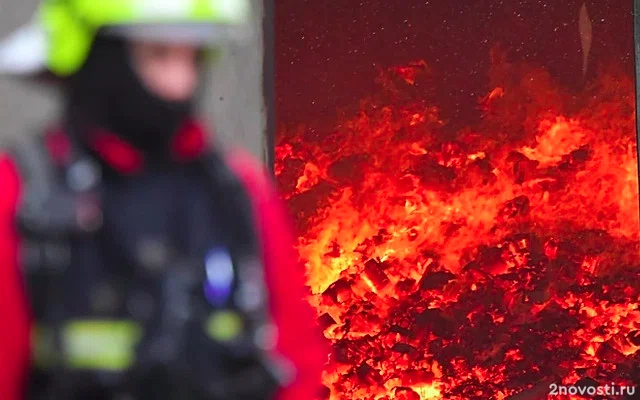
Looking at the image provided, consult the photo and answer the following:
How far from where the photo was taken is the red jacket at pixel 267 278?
52.2 inches

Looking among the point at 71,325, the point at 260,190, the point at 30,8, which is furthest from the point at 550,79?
the point at 71,325

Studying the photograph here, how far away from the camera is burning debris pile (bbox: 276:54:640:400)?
398cm

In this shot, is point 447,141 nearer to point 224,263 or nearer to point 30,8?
point 30,8

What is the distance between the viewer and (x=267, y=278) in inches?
57.2

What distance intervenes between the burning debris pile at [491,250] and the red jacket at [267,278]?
2449 millimetres

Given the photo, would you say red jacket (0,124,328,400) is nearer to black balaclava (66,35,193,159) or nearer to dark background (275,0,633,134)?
black balaclava (66,35,193,159)

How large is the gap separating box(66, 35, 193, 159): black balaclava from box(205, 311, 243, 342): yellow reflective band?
21 centimetres

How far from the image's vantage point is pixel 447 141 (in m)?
3.99

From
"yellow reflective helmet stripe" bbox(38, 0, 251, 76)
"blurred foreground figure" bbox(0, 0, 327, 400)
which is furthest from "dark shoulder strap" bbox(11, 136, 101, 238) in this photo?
"yellow reflective helmet stripe" bbox(38, 0, 251, 76)

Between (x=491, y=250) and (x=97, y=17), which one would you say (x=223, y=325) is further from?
(x=491, y=250)

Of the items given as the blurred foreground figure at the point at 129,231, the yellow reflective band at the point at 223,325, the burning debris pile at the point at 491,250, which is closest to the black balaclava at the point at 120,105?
the blurred foreground figure at the point at 129,231

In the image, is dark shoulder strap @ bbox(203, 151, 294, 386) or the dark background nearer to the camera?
dark shoulder strap @ bbox(203, 151, 294, 386)

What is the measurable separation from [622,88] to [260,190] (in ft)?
9.09

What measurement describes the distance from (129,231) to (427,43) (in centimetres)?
273
